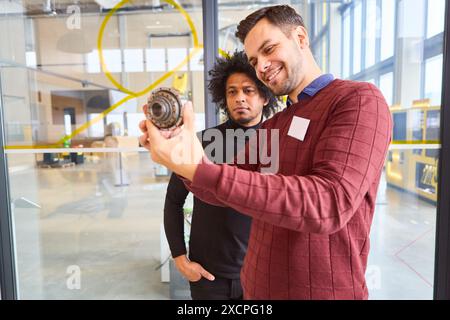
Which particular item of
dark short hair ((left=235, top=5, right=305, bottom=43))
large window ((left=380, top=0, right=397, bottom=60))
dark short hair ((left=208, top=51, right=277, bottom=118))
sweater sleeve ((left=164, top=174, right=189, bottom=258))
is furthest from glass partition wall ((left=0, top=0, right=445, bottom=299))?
dark short hair ((left=235, top=5, right=305, bottom=43))

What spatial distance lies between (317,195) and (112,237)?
2542 millimetres

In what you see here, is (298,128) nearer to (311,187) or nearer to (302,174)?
(302,174)

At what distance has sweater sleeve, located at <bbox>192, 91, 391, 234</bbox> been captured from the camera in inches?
24.0

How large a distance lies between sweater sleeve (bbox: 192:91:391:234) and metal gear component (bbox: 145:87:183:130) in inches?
5.8

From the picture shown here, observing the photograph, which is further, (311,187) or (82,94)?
(82,94)

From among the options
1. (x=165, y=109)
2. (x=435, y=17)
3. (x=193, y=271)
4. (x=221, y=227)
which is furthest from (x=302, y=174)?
(x=435, y=17)

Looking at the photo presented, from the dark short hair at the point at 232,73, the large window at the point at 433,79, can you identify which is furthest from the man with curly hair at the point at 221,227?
the large window at the point at 433,79

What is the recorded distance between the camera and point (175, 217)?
1476 mm

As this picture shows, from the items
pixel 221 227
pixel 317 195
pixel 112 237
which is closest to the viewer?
pixel 317 195

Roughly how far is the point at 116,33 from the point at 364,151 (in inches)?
82.9

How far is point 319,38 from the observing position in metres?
2.11

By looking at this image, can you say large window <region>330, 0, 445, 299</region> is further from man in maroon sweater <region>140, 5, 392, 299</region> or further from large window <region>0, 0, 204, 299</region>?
man in maroon sweater <region>140, 5, 392, 299</region>
